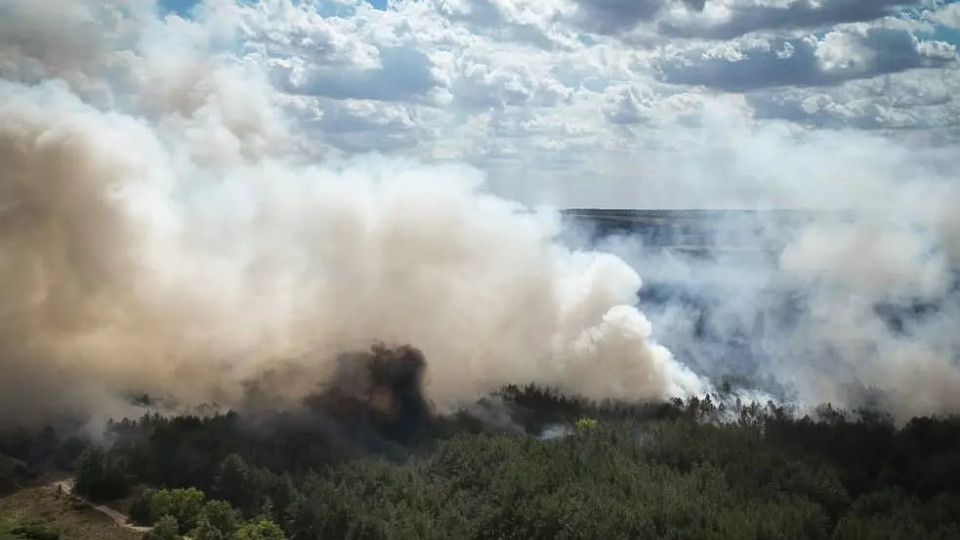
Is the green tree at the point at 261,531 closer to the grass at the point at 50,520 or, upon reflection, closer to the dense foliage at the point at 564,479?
the dense foliage at the point at 564,479

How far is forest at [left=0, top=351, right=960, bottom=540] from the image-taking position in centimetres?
5078

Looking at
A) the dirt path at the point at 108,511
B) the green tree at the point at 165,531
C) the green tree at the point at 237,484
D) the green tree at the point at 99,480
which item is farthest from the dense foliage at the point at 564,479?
the green tree at the point at 99,480

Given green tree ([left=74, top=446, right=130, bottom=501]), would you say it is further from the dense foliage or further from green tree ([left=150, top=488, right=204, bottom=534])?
green tree ([left=150, top=488, right=204, bottom=534])

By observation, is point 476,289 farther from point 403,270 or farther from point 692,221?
point 692,221

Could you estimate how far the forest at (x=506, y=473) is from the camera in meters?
50.8

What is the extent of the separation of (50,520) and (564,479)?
95.6 ft

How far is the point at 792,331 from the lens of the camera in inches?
3666

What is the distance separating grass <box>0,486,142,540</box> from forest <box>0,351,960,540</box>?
1.61 metres

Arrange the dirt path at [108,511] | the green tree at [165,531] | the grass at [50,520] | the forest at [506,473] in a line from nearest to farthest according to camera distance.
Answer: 1. the green tree at [165,531]
2. the grass at [50,520]
3. the forest at [506,473]
4. the dirt path at [108,511]

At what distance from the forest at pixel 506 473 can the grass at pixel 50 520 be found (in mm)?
1610

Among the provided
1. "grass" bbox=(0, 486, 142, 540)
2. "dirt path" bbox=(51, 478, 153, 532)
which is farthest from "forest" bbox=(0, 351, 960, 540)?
"grass" bbox=(0, 486, 142, 540)

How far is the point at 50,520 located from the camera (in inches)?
2041

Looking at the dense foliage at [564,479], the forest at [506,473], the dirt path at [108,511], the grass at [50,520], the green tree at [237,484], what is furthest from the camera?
the green tree at [237,484]

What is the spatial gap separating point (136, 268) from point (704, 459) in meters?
42.0
